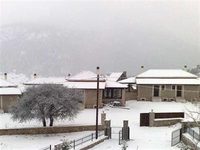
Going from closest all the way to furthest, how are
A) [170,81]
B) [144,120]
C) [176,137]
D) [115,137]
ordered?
[176,137]
[115,137]
[144,120]
[170,81]

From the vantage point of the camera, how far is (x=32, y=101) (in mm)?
29797

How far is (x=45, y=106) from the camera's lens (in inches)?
1162

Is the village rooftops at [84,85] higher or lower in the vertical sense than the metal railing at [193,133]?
higher

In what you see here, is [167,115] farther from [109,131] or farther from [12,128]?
[12,128]

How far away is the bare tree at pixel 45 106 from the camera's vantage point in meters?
29.4

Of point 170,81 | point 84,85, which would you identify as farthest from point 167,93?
point 84,85

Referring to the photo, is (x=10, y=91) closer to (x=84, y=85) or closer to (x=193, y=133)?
(x=84, y=85)

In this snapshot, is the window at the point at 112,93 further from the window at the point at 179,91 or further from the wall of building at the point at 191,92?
the wall of building at the point at 191,92

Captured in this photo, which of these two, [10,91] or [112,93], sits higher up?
[10,91]

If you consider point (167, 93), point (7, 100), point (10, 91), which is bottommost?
point (7, 100)

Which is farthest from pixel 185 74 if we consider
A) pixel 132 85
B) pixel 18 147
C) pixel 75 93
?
pixel 18 147

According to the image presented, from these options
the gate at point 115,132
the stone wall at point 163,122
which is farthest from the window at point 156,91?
the gate at point 115,132

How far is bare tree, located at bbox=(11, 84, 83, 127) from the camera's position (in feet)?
96.5

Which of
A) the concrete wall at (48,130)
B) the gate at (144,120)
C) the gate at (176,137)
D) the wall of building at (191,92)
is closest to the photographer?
the gate at (176,137)
